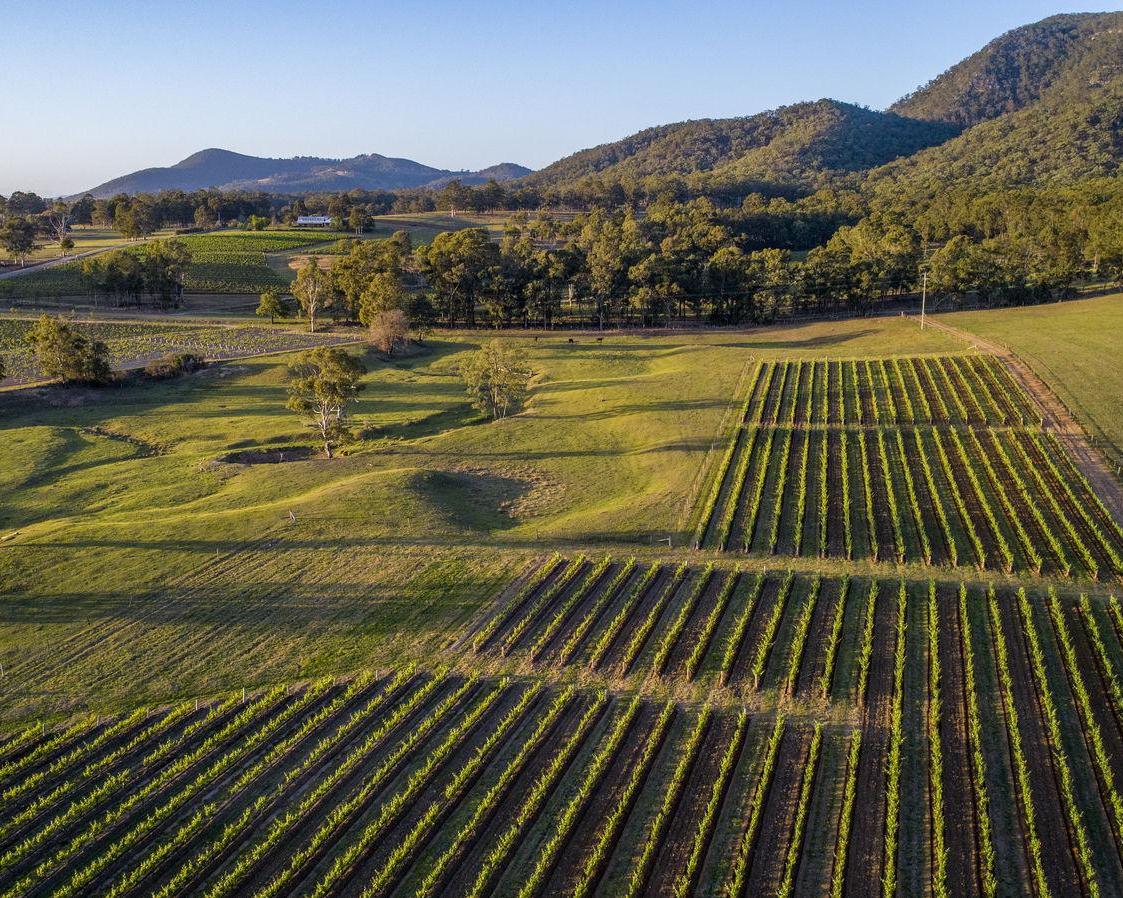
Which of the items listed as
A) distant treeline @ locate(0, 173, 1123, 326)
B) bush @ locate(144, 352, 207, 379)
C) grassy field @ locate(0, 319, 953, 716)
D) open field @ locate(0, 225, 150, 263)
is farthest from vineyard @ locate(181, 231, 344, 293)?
grassy field @ locate(0, 319, 953, 716)

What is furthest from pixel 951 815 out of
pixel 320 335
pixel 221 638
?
pixel 320 335

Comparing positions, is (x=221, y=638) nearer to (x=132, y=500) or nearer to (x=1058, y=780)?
(x=132, y=500)

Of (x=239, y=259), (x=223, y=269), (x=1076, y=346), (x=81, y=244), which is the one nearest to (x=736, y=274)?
(x=1076, y=346)

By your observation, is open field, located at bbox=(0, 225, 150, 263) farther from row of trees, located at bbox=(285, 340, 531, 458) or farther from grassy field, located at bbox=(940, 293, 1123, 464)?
grassy field, located at bbox=(940, 293, 1123, 464)

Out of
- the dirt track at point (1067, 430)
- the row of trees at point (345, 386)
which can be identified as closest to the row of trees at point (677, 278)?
the dirt track at point (1067, 430)

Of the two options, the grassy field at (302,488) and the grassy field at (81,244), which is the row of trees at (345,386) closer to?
the grassy field at (302,488)
